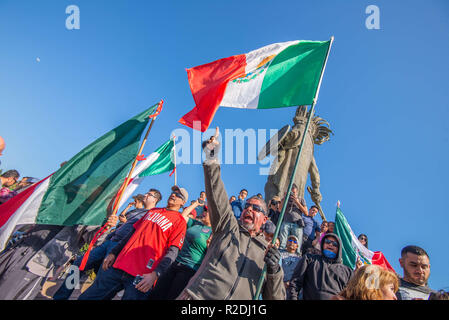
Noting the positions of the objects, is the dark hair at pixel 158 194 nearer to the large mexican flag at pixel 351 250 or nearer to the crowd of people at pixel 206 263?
the crowd of people at pixel 206 263

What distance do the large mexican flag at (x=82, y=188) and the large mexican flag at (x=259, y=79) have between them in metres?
1.43

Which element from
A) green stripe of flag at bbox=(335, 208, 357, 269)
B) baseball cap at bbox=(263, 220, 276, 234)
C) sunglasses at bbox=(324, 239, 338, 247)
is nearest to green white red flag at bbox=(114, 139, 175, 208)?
baseball cap at bbox=(263, 220, 276, 234)

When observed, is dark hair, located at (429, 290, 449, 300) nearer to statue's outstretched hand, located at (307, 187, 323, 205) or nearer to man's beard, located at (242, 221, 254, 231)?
man's beard, located at (242, 221, 254, 231)

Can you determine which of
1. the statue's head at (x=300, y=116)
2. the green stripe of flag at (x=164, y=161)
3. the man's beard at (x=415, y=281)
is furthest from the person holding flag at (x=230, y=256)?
the statue's head at (x=300, y=116)

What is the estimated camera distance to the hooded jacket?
304cm

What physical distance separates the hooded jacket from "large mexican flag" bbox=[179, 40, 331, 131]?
6.45ft

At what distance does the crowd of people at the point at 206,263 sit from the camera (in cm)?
234

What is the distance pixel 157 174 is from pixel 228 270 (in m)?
3.59

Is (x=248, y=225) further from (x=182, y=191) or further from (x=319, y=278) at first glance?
(x=182, y=191)

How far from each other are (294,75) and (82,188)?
3.43 metres

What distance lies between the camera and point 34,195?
3836 millimetres
